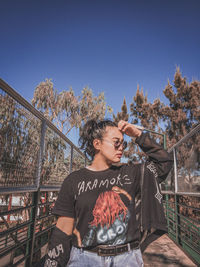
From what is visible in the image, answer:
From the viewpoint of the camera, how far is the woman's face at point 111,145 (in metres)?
1.64

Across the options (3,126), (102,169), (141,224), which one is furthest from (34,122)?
(141,224)

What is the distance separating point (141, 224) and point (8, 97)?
1474 mm

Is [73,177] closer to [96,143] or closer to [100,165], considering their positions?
[100,165]

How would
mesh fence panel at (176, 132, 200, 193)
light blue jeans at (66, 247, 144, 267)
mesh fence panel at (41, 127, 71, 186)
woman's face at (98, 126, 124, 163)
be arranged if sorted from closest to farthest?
light blue jeans at (66, 247, 144, 267) < woman's face at (98, 126, 124, 163) < mesh fence panel at (41, 127, 71, 186) < mesh fence panel at (176, 132, 200, 193)

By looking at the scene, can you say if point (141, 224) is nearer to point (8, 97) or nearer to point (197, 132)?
point (8, 97)

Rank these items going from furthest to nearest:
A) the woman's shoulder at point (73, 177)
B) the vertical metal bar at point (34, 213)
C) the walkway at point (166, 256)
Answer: the walkway at point (166, 256)
the vertical metal bar at point (34, 213)
the woman's shoulder at point (73, 177)

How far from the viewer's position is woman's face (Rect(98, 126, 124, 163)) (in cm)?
164

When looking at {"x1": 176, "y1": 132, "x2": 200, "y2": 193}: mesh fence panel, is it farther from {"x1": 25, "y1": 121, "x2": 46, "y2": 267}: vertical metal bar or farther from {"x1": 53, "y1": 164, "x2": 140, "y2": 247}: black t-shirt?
{"x1": 25, "y1": 121, "x2": 46, "y2": 267}: vertical metal bar

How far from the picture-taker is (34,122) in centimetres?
245

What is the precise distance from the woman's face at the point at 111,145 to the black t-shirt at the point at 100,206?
0.40ft

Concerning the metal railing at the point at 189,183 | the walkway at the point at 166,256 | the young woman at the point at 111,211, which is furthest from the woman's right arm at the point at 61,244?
the walkway at the point at 166,256

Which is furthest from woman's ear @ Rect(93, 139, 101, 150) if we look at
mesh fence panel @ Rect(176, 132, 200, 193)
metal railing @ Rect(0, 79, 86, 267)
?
mesh fence panel @ Rect(176, 132, 200, 193)

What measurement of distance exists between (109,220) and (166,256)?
10.9ft

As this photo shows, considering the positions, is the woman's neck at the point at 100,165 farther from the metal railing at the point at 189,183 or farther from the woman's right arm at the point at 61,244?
the metal railing at the point at 189,183
